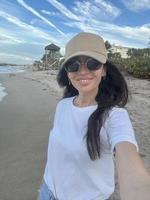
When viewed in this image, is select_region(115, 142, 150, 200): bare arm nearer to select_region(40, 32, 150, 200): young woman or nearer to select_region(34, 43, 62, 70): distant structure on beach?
select_region(40, 32, 150, 200): young woman

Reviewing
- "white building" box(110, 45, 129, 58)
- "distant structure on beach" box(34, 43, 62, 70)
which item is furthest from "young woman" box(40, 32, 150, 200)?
"distant structure on beach" box(34, 43, 62, 70)

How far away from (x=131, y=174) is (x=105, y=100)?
515 millimetres

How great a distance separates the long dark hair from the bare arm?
0.58 feet

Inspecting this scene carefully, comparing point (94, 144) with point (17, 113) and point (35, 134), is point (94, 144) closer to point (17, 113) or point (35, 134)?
point (35, 134)

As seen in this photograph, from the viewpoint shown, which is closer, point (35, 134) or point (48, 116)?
point (35, 134)

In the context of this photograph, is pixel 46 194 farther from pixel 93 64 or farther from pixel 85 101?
pixel 93 64

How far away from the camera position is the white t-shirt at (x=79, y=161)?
159 cm

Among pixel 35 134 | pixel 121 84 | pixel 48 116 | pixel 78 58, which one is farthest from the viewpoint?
pixel 48 116

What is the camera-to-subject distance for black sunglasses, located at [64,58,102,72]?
174 cm

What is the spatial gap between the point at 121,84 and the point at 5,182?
2648 mm

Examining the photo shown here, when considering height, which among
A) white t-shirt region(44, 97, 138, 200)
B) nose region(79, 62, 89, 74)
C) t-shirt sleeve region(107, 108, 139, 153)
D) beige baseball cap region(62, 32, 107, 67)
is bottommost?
white t-shirt region(44, 97, 138, 200)

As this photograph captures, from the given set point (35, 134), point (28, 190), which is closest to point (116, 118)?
point (28, 190)

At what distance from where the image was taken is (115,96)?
1831 mm

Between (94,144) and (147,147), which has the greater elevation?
(94,144)
